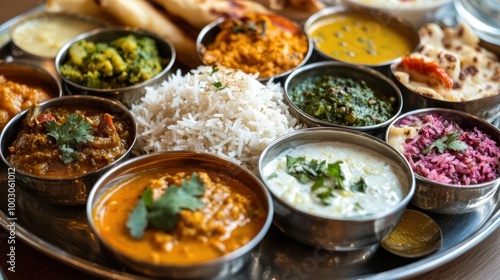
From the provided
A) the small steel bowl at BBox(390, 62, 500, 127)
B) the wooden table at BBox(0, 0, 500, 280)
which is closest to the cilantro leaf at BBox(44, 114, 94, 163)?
the wooden table at BBox(0, 0, 500, 280)

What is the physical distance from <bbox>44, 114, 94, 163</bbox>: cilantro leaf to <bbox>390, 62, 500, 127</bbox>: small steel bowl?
2.03m

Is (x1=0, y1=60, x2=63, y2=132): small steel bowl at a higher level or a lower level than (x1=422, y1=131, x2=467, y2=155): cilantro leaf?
lower

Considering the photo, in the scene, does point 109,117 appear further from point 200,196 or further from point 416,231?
point 416,231

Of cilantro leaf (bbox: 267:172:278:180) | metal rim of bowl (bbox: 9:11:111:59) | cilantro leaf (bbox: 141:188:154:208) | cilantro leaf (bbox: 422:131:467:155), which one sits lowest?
metal rim of bowl (bbox: 9:11:111:59)

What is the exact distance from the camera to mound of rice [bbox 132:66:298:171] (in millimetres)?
3025

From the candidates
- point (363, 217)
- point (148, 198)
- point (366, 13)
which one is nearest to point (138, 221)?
point (148, 198)

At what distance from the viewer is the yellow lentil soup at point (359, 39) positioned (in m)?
4.05

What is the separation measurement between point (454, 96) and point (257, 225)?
69.0 inches

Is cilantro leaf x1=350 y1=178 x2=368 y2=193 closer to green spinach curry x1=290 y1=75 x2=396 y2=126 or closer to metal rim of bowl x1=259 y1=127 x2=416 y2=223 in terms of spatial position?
metal rim of bowl x1=259 y1=127 x2=416 y2=223

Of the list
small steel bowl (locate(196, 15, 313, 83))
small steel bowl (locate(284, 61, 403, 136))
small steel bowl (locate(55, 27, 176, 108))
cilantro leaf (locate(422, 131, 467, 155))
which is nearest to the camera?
cilantro leaf (locate(422, 131, 467, 155))

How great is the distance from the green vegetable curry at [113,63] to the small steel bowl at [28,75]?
13 cm

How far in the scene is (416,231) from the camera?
2.79 m

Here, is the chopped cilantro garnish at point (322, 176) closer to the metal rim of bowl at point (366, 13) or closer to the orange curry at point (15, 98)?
the metal rim of bowl at point (366, 13)

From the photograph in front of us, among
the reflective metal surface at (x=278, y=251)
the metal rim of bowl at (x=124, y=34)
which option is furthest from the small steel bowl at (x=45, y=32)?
the reflective metal surface at (x=278, y=251)
